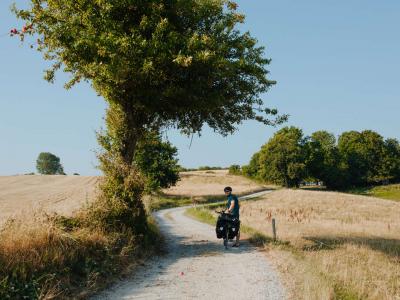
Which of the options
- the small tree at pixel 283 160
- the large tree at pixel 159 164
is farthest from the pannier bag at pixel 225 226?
the small tree at pixel 283 160

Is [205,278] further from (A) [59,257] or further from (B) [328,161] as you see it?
(B) [328,161]

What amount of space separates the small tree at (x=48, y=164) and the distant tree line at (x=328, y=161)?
101 m

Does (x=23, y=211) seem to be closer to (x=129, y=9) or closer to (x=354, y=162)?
(x=129, y=9)

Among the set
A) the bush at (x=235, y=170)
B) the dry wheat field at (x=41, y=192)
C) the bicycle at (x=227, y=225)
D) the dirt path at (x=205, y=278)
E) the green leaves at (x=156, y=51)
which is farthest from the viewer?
the bush at (x=235, y=170)

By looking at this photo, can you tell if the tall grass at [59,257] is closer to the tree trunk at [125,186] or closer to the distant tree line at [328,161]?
the tree trunk at [125,186]

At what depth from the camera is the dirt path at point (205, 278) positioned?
9.09 metres

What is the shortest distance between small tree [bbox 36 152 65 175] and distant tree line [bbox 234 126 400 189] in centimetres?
10138

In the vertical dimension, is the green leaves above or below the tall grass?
above

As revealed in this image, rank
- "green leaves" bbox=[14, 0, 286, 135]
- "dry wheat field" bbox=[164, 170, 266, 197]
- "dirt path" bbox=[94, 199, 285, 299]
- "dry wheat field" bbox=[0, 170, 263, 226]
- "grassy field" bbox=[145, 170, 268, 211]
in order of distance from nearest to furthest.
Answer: "dirt path" bbox=[94, 199, 285, 299], "green leaves" bbox=[14, 0, 286, 135], "dry wheat field" bbox=[0, 170, 263, 226], "grassy field" bbox=[145, 170, 268, 211], "dry wheat field" bbox=[164, 170, 266, 197]

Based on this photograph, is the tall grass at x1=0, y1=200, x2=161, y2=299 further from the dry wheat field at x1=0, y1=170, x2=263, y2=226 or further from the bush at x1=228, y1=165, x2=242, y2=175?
the bush at x1=228, y1=165, x2=242, y2=175

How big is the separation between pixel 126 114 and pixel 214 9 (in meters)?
5.61

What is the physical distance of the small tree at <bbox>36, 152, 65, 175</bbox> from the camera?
178 meters

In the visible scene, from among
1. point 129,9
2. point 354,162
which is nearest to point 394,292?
point 129,9

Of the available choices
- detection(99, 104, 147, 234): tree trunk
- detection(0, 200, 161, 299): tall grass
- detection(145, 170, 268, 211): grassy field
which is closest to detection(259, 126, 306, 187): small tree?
detection(145, 170, 268, 211): grassy field
